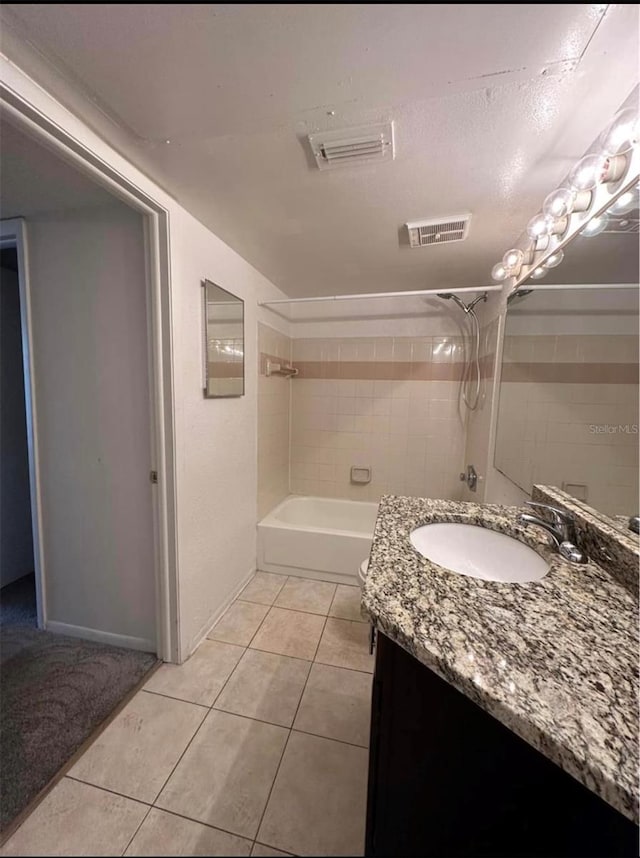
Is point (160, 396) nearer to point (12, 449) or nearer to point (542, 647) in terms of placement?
point (542, 647)

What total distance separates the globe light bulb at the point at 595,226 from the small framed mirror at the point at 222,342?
1.59 metres

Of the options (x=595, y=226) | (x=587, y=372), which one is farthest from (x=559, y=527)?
(x=595, y=226)

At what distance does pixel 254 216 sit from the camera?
60.8 inches

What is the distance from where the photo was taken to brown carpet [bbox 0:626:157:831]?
1148 mm

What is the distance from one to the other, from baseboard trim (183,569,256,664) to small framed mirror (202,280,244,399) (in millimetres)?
1254

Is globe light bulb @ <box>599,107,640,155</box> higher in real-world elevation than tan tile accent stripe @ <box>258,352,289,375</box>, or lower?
higher

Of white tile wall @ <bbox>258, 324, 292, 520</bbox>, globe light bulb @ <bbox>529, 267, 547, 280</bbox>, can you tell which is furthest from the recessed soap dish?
globe light bulb @ <bbox>529, 267, 547, 280</bbox>

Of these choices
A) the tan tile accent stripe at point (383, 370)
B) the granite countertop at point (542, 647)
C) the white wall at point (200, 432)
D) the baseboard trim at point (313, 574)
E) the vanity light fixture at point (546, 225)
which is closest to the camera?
the granite countertop at point (542, 647)

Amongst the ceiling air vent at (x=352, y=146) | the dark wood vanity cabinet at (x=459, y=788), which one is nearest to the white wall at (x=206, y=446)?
the ceiling air vent at (x=352, y=146)

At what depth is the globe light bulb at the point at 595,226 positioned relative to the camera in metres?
1.05

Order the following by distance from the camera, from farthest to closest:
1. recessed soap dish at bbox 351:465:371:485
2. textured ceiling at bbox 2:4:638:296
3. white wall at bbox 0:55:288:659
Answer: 1. recessed soap dish at bbox 351:465:371:485
2. white wall at bbox 0:55:288:659
3. textured ceiling at bbox 2:4:638:296

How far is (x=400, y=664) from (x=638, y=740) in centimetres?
38

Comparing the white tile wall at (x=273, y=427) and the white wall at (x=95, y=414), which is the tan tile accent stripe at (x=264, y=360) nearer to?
the white tile wall at (x=273, y=427)

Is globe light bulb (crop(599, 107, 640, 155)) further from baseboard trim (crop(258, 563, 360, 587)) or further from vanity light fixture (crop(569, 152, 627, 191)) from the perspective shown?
baseboard trim (crop(258, 563, 360, 587))
